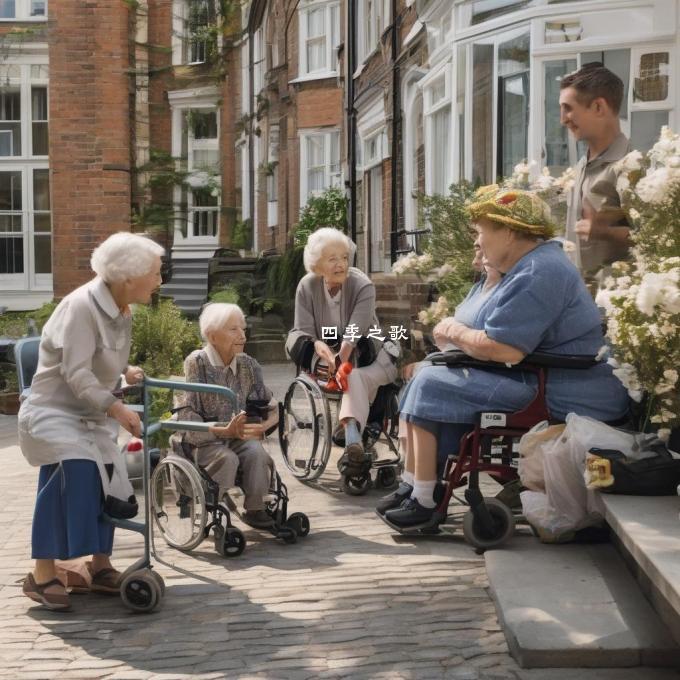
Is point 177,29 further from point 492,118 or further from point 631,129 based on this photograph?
point 631,129

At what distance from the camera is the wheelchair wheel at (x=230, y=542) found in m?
5.32

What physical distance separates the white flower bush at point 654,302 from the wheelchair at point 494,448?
386 mm

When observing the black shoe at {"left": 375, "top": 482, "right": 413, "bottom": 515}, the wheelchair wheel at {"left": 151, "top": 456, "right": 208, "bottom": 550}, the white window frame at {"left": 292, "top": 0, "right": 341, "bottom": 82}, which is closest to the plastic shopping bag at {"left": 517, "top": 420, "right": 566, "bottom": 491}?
the black shoe at {"left": 375, "top": 482, "right": 413, "bottom": 515}

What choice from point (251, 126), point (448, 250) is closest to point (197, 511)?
point (448, 250)

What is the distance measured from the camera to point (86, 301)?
4512 millimetres

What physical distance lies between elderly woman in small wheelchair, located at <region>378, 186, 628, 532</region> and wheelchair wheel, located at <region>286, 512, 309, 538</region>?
73 cm

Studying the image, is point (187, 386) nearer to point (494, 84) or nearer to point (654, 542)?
point (654, 542)

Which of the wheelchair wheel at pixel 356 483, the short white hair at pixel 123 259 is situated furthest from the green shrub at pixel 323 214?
the short white hair at pixel 123 259

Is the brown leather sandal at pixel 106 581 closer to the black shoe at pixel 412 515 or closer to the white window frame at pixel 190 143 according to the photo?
the black shoe at pixel 412 515

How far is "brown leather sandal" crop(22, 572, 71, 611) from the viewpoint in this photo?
4.55 m

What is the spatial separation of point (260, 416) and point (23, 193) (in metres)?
17.7

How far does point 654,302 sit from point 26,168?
1979cm

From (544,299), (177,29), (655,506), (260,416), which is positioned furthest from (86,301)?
(177,29)

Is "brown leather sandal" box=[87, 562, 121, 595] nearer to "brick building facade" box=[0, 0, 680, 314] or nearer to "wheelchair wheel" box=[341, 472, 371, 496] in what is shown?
"wheelchair wheel" box=[341, 472, 371, 496]
